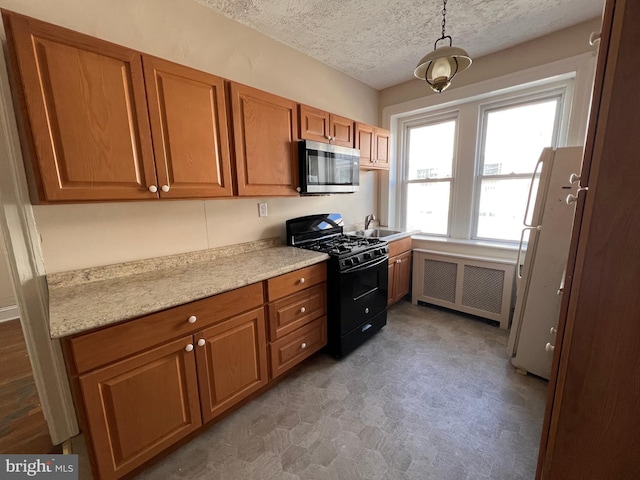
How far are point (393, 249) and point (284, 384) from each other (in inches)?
68.5

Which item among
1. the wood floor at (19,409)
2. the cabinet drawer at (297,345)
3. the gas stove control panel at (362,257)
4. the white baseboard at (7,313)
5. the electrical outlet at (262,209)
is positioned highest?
the electrical outlet at (262,209)

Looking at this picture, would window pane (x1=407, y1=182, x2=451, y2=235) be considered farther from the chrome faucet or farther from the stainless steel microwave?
the stainless steel microwave

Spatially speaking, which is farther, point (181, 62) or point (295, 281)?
point (295, 281)

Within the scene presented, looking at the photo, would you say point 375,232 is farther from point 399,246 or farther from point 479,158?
point 479,158

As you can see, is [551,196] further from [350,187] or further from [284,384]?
[284,384]

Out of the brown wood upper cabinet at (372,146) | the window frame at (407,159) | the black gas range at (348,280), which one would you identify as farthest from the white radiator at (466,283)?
the brown wood upper cabinet at (372,146)

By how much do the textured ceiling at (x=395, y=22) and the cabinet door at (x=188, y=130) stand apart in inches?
31.4

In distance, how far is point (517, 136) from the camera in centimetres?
270

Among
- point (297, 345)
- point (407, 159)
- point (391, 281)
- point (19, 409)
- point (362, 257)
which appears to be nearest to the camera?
point (19, 409)

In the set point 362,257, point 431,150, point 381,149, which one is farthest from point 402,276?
point 431,150

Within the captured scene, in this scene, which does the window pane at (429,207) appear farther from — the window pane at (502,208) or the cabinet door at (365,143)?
the cabinet door at (365,143)

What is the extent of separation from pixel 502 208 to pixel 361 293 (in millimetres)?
1939

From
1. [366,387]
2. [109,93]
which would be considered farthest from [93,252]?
[366,387]

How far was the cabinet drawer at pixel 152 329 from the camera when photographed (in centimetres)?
106
